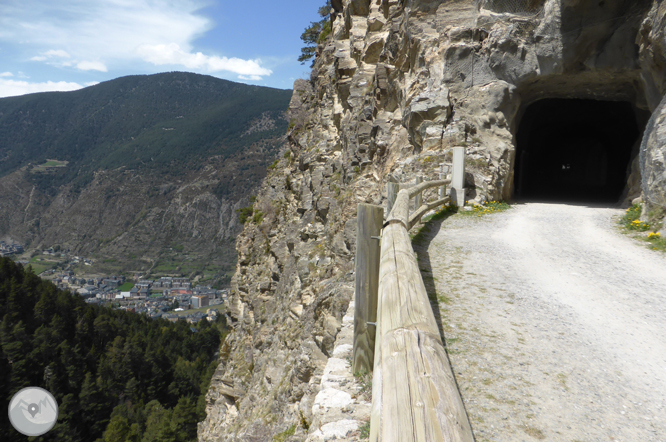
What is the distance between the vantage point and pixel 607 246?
7652 mm

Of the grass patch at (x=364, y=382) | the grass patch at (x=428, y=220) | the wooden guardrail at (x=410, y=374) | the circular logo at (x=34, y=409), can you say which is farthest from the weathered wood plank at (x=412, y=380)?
the circular logo at (x=34, y=409)

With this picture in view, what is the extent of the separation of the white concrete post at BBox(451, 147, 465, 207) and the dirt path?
431cm

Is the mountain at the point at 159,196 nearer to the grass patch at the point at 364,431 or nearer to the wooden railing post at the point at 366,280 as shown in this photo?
the wooden railing post at the point at 366,280

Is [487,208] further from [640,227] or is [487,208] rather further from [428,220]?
[640,227]

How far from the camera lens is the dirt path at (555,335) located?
8.63ft

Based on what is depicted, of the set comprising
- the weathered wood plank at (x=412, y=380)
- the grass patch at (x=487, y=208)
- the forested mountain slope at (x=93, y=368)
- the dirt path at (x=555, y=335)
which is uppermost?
the weathered wood plank at (x=412, y=380)

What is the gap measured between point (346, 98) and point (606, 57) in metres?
12.2

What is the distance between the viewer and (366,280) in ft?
11.8

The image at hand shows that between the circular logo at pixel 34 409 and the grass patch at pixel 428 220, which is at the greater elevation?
the grass patch at pixel 428 220

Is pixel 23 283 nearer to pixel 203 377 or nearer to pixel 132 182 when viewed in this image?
pixel 203 377

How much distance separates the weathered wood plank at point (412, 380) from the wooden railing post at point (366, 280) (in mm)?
955

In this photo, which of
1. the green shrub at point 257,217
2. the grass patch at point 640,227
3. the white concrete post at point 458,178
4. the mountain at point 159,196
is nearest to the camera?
the grass patch at point 640,227

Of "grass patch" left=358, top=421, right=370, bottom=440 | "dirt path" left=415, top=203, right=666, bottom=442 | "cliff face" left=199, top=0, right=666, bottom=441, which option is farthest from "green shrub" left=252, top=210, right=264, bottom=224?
"grass patch" left=358, top=421, right=370, bottom=440

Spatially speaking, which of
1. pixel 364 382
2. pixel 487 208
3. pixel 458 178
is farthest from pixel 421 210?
pixel 364 382
